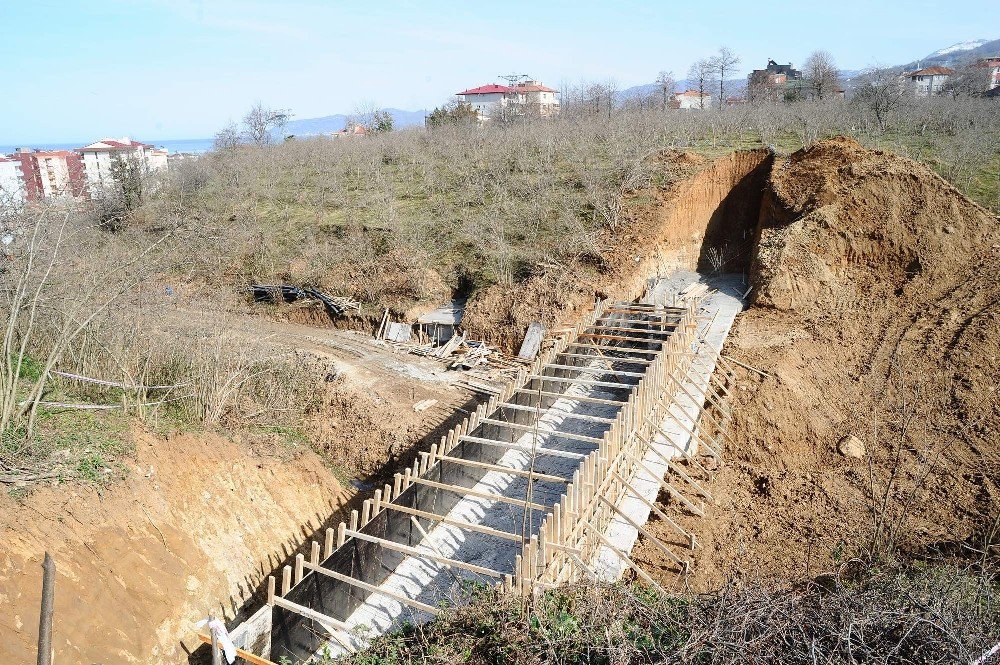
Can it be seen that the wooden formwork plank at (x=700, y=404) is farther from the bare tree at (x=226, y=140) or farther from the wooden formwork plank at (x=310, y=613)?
the bare tree at (x=226, y=140)

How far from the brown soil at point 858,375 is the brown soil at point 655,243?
1528 mm

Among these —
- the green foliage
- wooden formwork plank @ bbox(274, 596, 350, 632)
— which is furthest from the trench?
the green foliage

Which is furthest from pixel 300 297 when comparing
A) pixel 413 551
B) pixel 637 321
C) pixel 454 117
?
pixel 454 117

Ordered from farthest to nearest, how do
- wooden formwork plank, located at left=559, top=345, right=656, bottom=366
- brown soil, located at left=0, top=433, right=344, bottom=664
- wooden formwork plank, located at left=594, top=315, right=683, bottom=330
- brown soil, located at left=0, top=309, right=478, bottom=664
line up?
wooden formwork plank, located at left=594, top=315, right=683, bottom=330
wooden formwork plank, located at left=559, top=345, right=656, bottom=366
brown soil, located at left=0, top=309, right=478, bottom=664
brown soil, located at left=0, top=433, right=344, bottom=664

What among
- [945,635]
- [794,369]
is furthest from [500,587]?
[794,369]

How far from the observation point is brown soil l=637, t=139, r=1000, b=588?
9484 mm

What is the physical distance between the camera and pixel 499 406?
10.9 metres

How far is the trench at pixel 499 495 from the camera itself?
7309 millimetres

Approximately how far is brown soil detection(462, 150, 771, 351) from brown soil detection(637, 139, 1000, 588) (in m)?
1.53

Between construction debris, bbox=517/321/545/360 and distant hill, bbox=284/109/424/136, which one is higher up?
distant hill, bbox=284/109/424/136

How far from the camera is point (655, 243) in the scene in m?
18.1

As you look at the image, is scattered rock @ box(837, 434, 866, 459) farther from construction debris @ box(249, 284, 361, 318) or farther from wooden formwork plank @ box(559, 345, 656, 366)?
construction debris @ box(249, 284, 361, 318)

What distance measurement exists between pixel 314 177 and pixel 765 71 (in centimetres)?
5502

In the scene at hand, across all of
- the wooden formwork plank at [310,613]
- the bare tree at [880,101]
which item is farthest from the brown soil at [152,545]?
the bare tree at [880,101]
